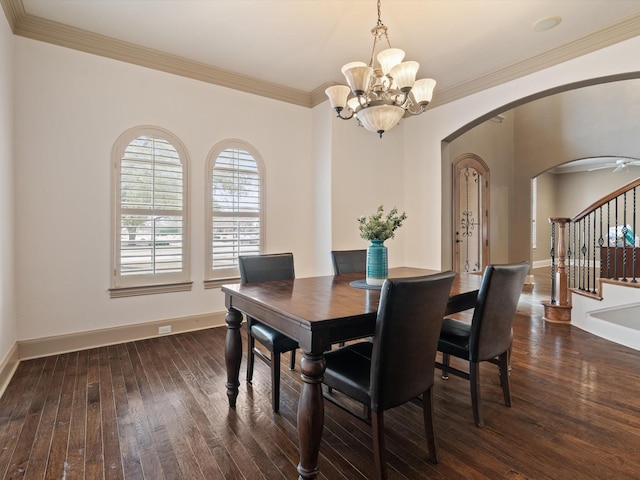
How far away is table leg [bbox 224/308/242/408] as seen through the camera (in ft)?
7.66

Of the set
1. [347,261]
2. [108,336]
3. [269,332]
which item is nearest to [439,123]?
[347,261]

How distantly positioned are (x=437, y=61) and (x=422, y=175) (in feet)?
5.14

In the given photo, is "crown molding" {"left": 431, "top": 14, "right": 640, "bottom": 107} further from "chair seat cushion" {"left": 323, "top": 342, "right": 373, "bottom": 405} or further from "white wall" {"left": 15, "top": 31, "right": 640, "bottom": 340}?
"chair seat cushion" {"left": 323, "top": 342, "right": 373, "bottom": 405}

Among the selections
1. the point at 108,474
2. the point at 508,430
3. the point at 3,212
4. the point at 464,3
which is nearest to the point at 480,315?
the point at 508,430

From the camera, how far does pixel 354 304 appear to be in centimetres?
187

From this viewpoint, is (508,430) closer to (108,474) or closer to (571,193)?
(108,474)

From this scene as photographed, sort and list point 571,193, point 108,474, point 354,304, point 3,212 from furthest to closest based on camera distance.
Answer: point 571,193 < point 3,212 < point 354,304 < point 108,474

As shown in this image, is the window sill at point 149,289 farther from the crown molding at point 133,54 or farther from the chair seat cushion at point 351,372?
the chair seat cushion at point 351,372

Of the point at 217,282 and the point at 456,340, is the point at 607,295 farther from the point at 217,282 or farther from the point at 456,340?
the point at 217,282

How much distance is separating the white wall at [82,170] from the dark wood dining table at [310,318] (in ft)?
6.27

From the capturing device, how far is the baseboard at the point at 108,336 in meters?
3.18

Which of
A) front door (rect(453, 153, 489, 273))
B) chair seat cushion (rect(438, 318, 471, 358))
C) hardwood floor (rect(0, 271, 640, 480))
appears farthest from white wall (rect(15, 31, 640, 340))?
chair seat cushion (rect(438, 318, 471, 358))

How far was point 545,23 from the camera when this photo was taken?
306 cm

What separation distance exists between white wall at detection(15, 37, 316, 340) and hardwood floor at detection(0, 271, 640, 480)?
59 cm
